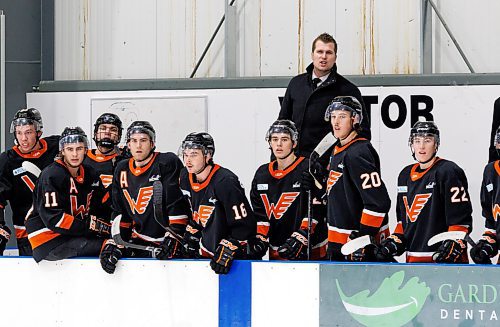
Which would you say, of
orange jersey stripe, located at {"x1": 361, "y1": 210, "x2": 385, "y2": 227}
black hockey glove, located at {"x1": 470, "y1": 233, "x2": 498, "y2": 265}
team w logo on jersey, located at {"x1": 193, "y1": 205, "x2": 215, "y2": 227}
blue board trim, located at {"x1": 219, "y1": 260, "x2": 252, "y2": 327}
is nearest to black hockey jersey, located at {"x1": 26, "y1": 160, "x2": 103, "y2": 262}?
team w logo on jersey, located at {"x1": 193, "y1": 205, "x2": 215, "y2": 227}

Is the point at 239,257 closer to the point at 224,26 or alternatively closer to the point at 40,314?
the point at 40,314

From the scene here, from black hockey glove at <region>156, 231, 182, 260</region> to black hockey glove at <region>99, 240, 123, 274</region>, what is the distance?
0.22m

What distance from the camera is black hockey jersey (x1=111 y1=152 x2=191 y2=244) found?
5.86 metres

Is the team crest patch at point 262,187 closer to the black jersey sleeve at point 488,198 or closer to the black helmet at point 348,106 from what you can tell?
the black helmet at point 348,106

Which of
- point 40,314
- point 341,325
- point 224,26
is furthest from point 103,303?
point 224,26

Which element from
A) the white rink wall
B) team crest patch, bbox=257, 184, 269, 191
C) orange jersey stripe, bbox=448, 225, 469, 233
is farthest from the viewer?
the white rink wall

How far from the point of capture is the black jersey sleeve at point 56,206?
5.92m

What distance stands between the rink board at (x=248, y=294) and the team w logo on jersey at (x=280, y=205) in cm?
63

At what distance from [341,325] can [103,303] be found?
1280mm

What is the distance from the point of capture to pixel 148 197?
A: 5.93 meters

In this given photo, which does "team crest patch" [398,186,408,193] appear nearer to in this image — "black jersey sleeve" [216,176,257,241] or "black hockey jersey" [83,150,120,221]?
"black jersey sleeve" [216,176,257,241]

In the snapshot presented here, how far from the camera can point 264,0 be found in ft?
26.6

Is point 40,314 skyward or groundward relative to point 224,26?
groundward

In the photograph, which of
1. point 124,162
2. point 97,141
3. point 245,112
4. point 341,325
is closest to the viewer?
point 341,325
